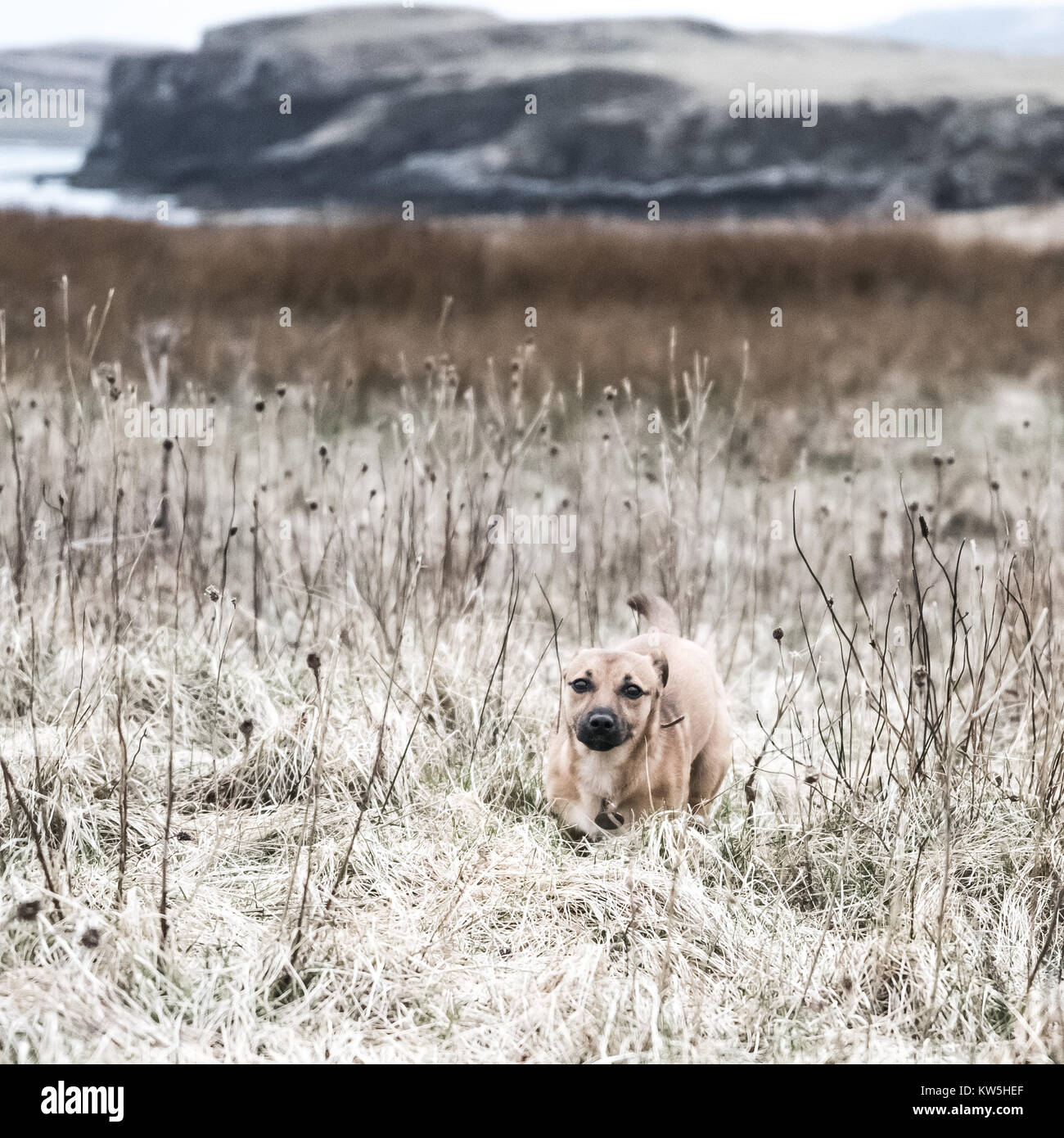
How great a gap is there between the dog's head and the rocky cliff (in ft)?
71.7

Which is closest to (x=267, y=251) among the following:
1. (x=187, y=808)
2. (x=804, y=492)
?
(x=804, y=492)

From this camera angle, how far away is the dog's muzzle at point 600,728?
2.46 metres

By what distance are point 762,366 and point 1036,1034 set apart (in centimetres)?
783

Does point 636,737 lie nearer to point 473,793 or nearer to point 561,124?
point 473,793
